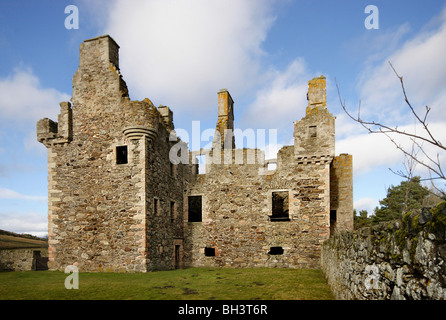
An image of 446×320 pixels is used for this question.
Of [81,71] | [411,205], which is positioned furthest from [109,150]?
[411,205]

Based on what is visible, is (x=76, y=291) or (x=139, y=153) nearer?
(x=76, y=291)

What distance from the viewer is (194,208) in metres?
21.1

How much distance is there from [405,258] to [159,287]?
8.74 metres

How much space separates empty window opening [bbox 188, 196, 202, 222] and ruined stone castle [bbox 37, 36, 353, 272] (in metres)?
1.97

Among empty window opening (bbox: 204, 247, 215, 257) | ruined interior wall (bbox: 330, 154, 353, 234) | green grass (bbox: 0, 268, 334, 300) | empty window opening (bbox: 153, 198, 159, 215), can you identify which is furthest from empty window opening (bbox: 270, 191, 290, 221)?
empty window opening (bbox: 153, 198, 159, 215)

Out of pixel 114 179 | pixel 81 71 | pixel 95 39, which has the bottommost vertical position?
pixel 114 179

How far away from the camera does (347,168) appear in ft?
57.5

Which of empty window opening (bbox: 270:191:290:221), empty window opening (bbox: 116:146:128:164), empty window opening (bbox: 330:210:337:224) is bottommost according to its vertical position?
empty window opening (bbox: 330:210:337:224)

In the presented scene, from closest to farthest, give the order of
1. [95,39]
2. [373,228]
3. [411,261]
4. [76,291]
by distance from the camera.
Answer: [411,261] < [373,228] < [76,291] < [95,39]

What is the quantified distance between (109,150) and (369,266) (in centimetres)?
1300

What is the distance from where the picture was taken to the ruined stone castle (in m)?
14.2

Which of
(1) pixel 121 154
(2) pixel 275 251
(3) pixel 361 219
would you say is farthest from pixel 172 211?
(3) pixel 361 219

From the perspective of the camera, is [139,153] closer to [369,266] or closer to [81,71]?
[81,71]

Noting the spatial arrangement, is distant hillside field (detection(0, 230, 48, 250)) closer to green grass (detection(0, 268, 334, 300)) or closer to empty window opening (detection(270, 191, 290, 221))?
green grass (detection(0, 268, 334, 300))
